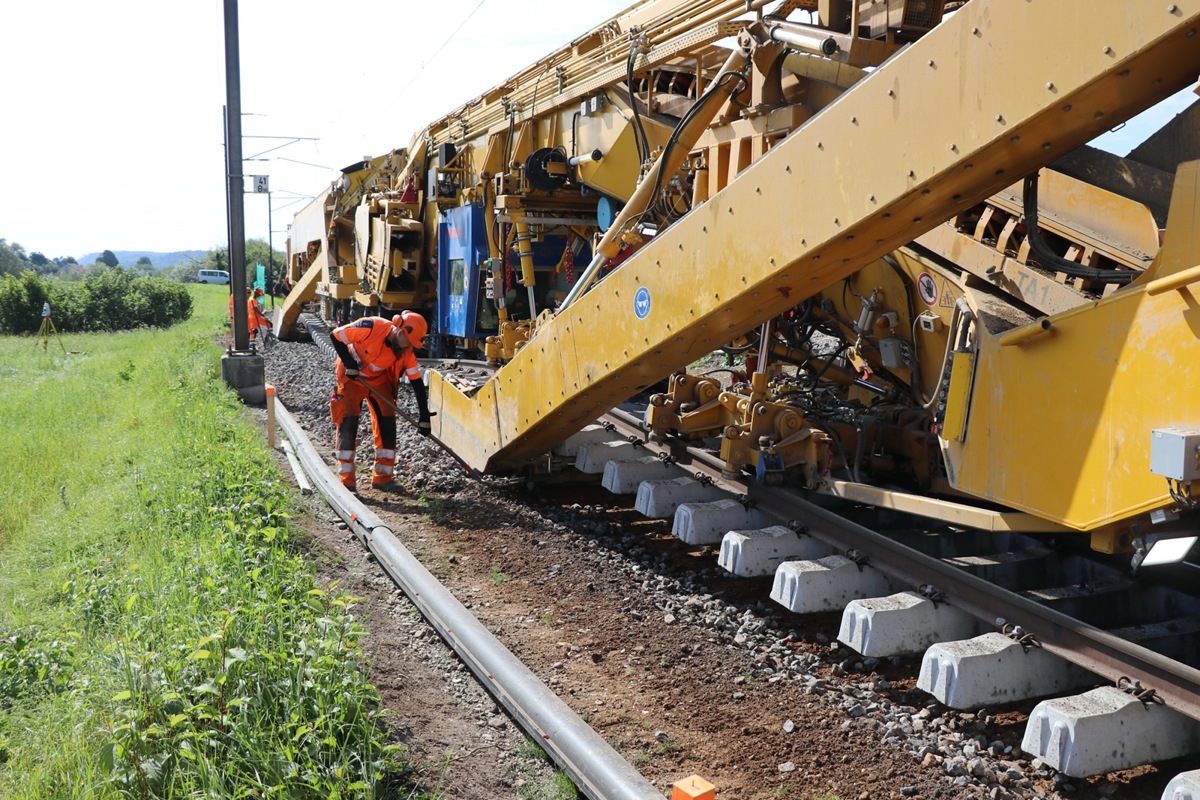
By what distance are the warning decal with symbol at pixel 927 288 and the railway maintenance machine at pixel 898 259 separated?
0.07ft

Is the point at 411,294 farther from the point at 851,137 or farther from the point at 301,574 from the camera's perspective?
the point at 851,137

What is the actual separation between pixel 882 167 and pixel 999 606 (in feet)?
5.93

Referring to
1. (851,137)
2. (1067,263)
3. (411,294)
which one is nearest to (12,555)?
(851,137)

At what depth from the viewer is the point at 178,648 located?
11.9ft

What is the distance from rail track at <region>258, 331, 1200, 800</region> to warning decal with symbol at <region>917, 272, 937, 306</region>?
1171mm

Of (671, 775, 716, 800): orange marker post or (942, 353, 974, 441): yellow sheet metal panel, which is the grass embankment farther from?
(942, 353, 974, 441): yellow sheet metal panel

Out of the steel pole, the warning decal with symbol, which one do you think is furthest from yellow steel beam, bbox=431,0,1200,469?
the steel pole

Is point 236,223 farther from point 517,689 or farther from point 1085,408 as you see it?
point 1085,408

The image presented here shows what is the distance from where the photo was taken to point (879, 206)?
3.64 m

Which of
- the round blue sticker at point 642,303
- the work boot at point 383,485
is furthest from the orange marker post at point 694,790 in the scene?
the work boot at point 383,485

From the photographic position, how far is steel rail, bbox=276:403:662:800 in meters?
3.16

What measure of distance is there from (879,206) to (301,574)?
321cm

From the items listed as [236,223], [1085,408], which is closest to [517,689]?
[1085,408]

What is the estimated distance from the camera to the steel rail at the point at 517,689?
124 inches
